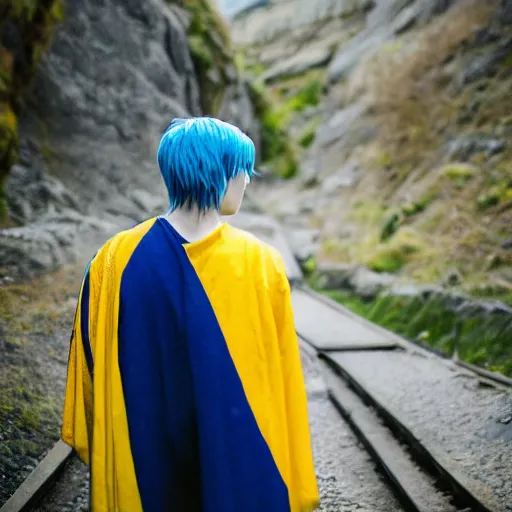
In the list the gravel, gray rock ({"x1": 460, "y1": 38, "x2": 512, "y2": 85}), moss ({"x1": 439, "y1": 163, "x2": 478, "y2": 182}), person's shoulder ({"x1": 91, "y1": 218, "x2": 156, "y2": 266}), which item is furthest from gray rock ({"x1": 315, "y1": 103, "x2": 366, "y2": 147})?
person's shoulder ({"x1": 91, "y1": 218, "x2": 156, "y2": 266})

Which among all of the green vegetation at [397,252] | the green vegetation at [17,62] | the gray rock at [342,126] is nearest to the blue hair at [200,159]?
the green vegetation at [17,62]

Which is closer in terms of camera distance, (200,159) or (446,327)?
(200,159)

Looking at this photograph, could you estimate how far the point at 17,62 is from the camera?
5.37 m

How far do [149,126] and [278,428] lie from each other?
8674mm

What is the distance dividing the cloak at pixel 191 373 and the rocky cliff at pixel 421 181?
3.14 metres

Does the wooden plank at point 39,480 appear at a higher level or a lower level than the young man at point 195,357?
lower

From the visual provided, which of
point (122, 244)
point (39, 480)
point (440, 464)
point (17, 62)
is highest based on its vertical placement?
point (17, 62)

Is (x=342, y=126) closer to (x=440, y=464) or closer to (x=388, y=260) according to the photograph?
(x=388, y=260)

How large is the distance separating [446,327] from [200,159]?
4.21m

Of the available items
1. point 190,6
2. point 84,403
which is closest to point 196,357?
point 84,403

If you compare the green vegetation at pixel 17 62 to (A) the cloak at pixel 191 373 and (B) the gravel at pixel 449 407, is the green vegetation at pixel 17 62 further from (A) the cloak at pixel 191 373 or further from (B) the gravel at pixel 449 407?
(B) the gravel at pixel 449 407

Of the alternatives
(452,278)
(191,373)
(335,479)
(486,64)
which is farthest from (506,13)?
(191,373)

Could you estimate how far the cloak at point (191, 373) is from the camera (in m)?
1.30

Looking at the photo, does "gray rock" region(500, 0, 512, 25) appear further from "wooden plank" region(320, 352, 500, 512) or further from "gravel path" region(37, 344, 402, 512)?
"gravel path" region(37, 344, 402, 512)
